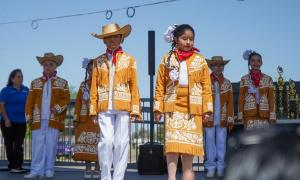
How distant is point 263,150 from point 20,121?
7580 millimetres

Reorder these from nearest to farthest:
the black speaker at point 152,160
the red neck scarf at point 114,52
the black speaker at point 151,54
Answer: the red neck scarf at point 114,52 < the black speaker at point 152,160 < the black speaker at point 151,54

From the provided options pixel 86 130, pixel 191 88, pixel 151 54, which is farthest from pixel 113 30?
pixel 151 54

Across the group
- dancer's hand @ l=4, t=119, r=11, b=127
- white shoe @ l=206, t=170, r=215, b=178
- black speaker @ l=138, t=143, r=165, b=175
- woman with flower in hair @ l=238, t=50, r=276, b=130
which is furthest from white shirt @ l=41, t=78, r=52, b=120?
woman with flower in hair @ l=238, t=50, r=276, b=130

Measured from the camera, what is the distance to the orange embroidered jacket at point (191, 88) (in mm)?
4297

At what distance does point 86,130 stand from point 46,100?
2.24 feet

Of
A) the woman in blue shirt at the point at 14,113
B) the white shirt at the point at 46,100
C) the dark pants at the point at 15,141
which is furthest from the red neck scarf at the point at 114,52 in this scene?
the dark pants at the point at 15,141

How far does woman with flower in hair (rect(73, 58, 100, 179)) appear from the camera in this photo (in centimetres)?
675

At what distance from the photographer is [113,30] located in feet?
16.5

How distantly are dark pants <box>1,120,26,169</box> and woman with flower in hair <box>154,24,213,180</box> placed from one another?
4.21 metres

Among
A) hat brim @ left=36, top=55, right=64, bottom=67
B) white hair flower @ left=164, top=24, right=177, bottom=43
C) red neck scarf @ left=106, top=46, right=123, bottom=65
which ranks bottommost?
red neck scarf @ left=106, top=46, right=123, bottom=65

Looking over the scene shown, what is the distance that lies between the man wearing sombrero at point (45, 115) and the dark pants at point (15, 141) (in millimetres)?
1193

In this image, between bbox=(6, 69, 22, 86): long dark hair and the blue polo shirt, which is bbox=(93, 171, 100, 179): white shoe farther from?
bbox=(6, 69, 22, 86): long dark hair

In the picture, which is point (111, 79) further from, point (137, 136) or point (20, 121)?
point (137, 136)

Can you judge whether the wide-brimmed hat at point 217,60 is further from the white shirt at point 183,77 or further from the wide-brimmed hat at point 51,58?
the white shirt at point 183,77
